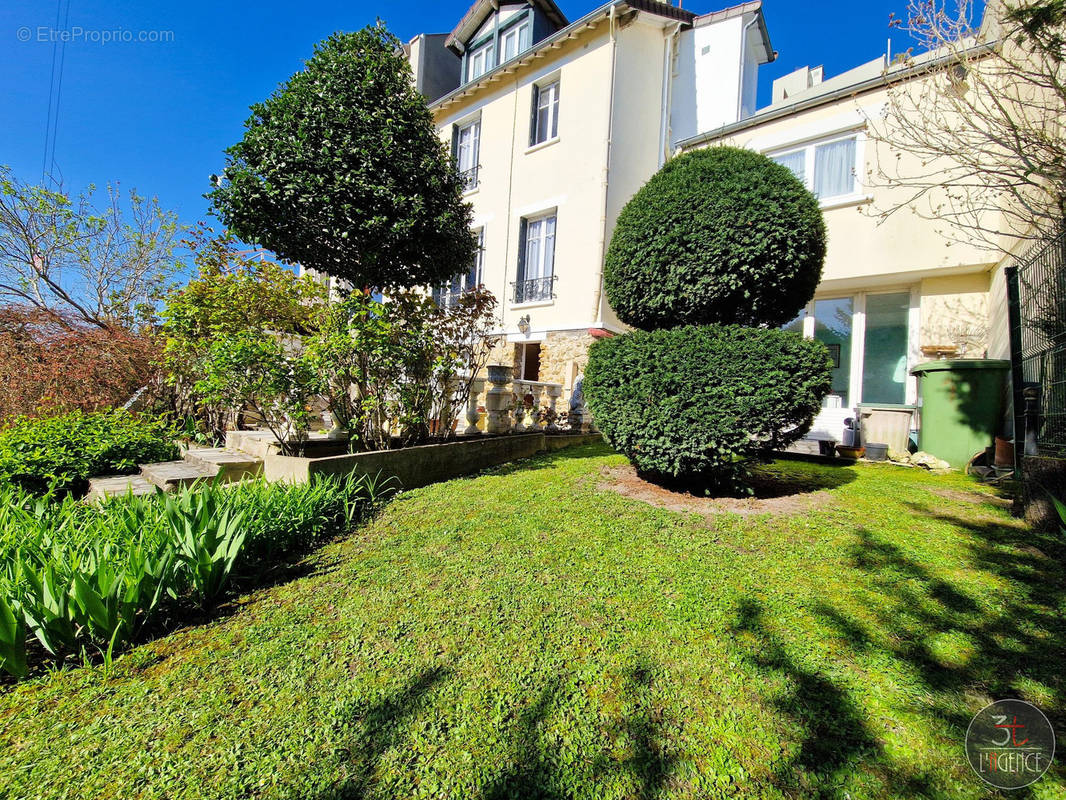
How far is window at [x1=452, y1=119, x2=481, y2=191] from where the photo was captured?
11680mm

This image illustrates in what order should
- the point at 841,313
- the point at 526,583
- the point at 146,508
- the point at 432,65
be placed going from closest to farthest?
1. the point at 526,583
2. the point at 146,508
3. the point at 841,313
4. the point at 432,65

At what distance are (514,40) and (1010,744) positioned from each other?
591 inches

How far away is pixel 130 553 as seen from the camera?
2258mm

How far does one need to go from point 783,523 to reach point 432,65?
1610cm

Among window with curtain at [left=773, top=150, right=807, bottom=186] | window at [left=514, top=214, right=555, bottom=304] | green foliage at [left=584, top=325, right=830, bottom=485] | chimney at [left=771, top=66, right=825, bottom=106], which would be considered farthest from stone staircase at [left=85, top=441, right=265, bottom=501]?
chimney at [left=771, top=66, right=825, bottom=106]

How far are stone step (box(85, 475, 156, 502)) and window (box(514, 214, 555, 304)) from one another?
25.7 feet

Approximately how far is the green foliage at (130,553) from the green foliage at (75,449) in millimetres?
328

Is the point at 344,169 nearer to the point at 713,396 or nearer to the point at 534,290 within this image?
the point at 713,396

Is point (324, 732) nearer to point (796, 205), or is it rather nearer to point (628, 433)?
point (628, 433)

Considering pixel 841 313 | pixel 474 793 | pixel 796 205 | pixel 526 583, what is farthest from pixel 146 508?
pixel 841 313

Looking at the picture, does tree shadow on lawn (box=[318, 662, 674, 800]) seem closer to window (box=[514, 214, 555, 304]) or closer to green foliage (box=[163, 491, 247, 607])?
green foliage (box=[163, 491, 247, 607])

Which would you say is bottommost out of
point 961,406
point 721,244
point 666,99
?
point 961,406

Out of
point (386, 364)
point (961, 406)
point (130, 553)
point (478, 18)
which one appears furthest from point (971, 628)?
point (478, 18)

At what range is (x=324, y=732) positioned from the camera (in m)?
1.61
